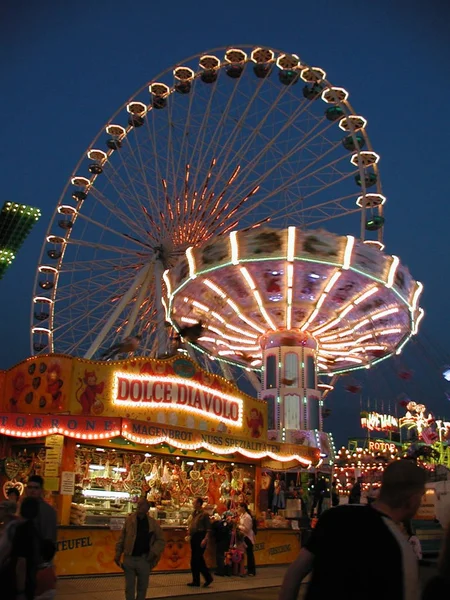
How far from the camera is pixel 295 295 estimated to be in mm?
24797

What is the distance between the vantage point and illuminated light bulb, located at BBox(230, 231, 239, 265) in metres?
21.5

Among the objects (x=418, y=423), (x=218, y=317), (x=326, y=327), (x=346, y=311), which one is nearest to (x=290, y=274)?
(x=346, y=311)

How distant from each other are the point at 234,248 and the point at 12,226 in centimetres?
2052

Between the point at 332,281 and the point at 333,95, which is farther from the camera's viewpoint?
the point at 333,95

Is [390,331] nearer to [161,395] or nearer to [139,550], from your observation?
[161,395]

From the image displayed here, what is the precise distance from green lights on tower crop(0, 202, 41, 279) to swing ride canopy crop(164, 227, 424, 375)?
14.7 metres

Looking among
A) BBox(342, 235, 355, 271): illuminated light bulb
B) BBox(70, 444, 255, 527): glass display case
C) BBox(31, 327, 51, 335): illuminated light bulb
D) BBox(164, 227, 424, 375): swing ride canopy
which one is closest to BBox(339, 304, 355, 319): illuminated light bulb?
BBox(164, 227, 424, 375): swing ride canopy

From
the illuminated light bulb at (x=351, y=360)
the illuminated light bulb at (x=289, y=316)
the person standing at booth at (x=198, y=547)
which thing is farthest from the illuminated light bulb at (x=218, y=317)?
the person standing at booth at (x=198, y=547)

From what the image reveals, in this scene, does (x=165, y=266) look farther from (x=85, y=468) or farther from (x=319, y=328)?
(x=85, y=468)

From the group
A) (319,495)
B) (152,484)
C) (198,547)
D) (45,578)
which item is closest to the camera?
(45,578)

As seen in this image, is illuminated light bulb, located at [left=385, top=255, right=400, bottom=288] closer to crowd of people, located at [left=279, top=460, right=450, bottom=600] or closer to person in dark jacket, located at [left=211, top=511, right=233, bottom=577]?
person in dark jacket, located at [left=211, top=511, right=233, bottom=577]

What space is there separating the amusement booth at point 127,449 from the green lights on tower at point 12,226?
23.1m

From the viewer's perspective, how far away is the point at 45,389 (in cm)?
1511

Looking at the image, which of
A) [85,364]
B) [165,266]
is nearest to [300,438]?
[165,266]
